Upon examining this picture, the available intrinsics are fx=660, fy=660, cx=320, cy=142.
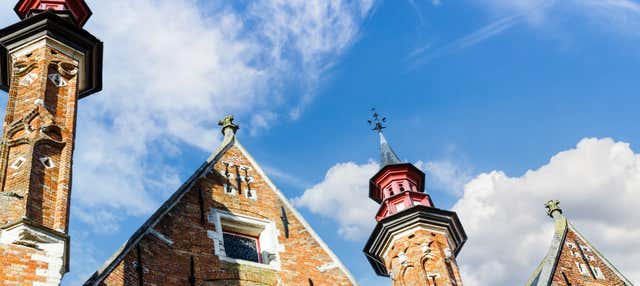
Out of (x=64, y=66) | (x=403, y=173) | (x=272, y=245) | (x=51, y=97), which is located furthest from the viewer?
(x=403, y=173)

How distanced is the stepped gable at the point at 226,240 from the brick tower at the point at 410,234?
1372 mm

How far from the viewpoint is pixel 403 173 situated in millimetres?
15008

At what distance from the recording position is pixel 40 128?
9.68m

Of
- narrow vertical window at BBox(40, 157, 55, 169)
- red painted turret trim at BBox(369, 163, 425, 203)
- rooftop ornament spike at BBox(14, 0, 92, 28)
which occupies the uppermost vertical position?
rooftop ornament spike at BBox(14, 0, 92, 28)

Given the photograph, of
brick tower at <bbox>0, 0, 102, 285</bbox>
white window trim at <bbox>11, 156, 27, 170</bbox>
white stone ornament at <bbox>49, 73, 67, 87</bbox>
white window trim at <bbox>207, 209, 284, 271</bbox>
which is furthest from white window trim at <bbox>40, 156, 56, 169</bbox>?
white window trim at <bbox>207, 209, 284, 271</bbox>

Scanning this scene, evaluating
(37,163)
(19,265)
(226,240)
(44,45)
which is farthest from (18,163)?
(226,240)

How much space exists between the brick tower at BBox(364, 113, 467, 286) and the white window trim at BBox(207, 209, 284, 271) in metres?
Answer: 2.49

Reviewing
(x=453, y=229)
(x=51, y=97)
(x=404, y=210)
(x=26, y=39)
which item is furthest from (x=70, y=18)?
(x=453, y=229)

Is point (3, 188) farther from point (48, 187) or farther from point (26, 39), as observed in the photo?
point (26, 39)

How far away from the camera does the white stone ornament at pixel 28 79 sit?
35.4 ft

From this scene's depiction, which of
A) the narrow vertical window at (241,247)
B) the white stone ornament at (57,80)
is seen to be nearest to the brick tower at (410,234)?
the narrow vertical window at (241,247)

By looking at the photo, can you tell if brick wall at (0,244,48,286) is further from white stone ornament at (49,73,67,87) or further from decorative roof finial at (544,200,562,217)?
decorative roof finial at (544,200,562,217)

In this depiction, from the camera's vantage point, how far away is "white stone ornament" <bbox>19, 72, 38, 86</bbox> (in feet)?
35.4

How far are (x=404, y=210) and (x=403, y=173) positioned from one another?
155 centimetres
